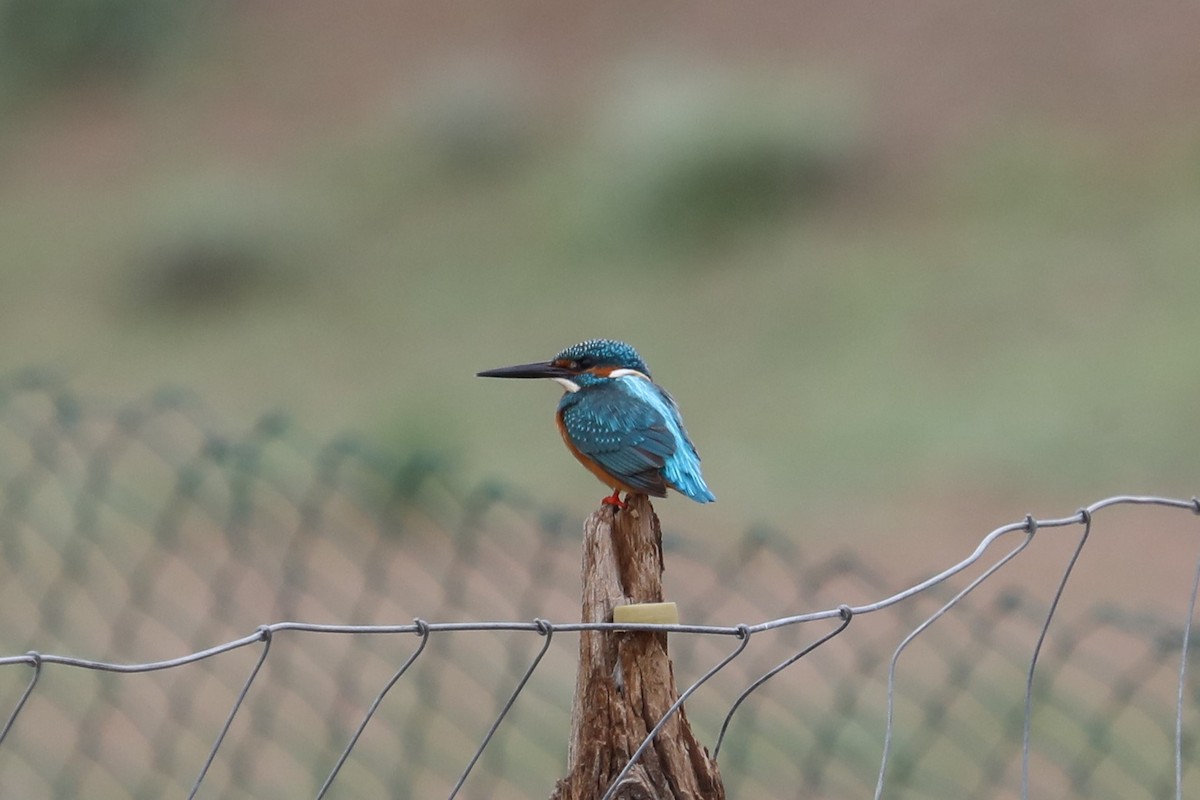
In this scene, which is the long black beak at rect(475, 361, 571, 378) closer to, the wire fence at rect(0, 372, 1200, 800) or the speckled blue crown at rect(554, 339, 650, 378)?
the speckled blue crown at rect(554, 339, 650, 378)

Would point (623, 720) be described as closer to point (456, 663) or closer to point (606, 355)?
point (606, 355)

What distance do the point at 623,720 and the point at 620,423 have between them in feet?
2.22

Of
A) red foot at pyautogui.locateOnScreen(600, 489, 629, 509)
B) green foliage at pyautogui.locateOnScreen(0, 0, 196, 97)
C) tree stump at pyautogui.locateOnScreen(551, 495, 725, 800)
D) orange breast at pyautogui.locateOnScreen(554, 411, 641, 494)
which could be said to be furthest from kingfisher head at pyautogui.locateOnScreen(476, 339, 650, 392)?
green foliage at pyautogui.locateOnScreen(0, 0, 196, 97)

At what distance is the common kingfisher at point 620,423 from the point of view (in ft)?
7.43

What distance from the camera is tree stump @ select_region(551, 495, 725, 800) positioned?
1.73m

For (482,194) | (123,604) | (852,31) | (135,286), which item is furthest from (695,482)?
(852,31)

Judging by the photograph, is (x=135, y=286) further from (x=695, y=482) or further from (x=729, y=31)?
(x=695, y=482)

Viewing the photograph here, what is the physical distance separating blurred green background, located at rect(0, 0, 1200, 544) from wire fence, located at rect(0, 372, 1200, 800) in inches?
29.6

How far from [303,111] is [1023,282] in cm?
710

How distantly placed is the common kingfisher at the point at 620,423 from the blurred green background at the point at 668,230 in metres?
3.40

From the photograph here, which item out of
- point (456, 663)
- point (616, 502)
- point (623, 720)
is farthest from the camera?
point (456, 663)

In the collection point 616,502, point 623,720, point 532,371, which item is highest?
point 532,371

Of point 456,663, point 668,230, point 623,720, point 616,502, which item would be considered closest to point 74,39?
point 668,230

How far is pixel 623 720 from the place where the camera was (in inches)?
67.8
